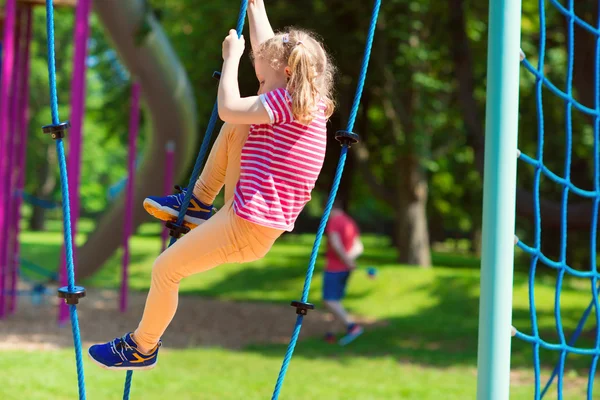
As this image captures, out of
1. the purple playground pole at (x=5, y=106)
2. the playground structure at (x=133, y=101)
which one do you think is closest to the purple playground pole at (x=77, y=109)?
the playground structure at (x=133, y=101)

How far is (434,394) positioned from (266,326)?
4.41 meters

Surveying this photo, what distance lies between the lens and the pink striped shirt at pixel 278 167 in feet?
8.86

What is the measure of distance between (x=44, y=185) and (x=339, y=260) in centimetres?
2866

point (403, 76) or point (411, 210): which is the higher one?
point (403, 76)

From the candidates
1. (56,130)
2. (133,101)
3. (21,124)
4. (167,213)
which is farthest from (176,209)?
(21,124)

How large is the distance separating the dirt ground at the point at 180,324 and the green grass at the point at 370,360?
2.26ft

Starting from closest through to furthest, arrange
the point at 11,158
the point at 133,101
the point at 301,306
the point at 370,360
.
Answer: the point at 301,306
the point at 370,360
the point at 11,158
the point at 133,101

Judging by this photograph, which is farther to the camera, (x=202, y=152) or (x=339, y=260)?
(x=339, y=260)

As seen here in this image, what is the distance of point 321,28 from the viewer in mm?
12734

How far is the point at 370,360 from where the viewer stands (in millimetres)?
8219

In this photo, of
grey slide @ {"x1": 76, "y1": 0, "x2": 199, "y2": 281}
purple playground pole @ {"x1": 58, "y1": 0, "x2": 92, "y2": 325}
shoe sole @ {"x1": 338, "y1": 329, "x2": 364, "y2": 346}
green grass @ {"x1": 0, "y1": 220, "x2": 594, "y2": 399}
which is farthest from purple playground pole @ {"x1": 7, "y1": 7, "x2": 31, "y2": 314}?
shoe sole @ {"x1": 338, "y1": 329, "x2": 364, "y2": 346}

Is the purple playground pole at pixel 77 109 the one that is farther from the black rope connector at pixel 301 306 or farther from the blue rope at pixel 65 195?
the black rope connector at pixel 301 306

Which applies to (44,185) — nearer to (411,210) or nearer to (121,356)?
(411,210)

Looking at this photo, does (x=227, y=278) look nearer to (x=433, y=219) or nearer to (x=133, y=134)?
(x=133, y=134)
